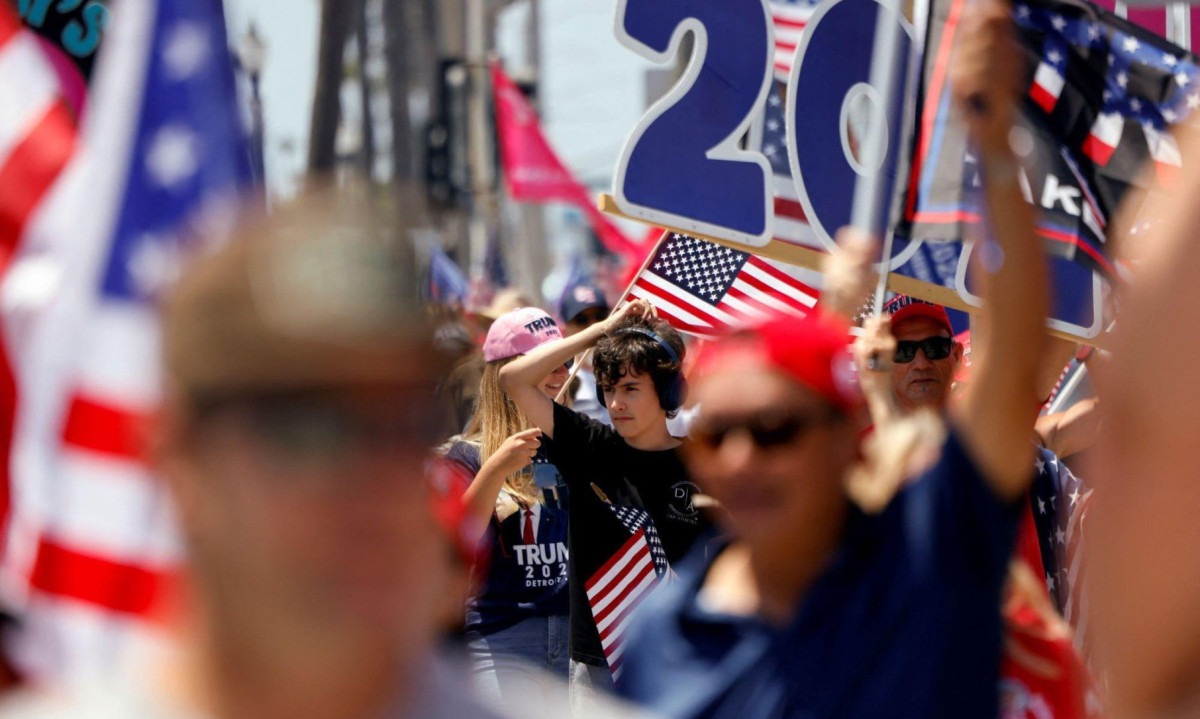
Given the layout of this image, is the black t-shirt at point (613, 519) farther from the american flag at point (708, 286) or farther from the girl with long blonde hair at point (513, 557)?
the american flag at point (708, 286)

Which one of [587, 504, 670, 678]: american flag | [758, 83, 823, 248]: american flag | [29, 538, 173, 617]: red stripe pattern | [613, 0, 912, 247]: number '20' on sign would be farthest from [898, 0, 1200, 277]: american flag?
[29, 538, 173, 617]: red stripe pattern

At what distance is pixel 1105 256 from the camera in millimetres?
5668

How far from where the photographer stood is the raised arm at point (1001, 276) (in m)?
2.34

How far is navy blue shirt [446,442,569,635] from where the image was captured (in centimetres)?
609

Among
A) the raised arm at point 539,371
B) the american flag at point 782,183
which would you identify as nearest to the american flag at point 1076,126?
the american flag at point 782,183

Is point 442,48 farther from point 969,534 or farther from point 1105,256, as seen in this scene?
point 969,534

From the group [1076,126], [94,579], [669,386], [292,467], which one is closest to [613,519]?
[669,386]

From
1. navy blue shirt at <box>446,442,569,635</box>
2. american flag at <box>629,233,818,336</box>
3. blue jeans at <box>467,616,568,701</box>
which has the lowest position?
blue jeans at <box>467,616,568,701</box>

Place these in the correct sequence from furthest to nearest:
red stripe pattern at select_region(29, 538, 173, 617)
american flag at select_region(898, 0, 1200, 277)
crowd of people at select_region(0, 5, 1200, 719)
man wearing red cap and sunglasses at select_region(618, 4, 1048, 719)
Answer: american flag at select_region(898, 0, 1200, 277) → red stripe pattern at select_region(29, 538, 173, 617) → man wearing red cap and sunglasses at select_region(618, 4, 1048, 719) → crowd of people at select_region(0, 5, 1200, 719)

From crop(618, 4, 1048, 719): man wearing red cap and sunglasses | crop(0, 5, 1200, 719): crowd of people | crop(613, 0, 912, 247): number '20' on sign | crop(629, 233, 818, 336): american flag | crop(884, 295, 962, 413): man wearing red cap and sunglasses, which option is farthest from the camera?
crop(629, 233, 818, 336): american flag

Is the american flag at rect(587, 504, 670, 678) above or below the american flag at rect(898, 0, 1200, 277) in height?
below

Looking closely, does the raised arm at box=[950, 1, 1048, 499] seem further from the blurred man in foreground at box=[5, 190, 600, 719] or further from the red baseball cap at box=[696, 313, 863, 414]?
the blurred man in foreground at box=[5, 190, 600, 719]

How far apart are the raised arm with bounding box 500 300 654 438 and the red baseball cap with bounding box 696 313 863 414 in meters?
2.97

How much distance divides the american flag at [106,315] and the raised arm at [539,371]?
2597 millimetres
